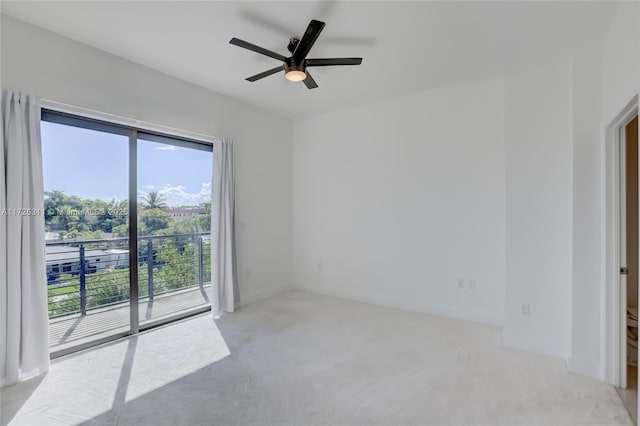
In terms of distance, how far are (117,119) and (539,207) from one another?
13.7 feet

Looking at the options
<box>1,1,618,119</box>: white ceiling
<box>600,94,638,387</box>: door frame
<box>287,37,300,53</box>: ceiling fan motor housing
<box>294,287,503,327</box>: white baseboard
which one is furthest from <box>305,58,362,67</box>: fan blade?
<box>294,287,503,327</box>: white baseboard

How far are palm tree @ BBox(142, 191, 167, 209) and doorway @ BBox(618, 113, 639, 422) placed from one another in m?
4.30

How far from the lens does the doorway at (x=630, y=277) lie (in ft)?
7.38

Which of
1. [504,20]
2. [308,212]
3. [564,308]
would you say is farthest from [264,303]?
[504,20]

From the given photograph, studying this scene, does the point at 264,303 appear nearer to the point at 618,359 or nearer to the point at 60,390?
the point at 60,390

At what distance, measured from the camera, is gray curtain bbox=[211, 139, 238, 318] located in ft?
12.2

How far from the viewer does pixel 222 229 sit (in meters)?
3.79

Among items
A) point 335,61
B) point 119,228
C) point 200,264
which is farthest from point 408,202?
point 119,228

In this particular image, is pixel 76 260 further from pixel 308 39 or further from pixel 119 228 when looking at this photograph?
pixel 308 39

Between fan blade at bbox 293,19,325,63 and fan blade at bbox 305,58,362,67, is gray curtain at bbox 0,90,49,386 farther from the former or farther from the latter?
fan blade at bbox 305,58,362,67

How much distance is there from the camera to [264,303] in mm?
4262

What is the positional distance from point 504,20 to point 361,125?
220 centimetres

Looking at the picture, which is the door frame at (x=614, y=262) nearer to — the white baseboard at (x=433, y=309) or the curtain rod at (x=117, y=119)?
the white baseboard at (x=433, y=309)

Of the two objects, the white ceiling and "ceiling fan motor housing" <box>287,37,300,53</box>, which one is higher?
the white ceiling
